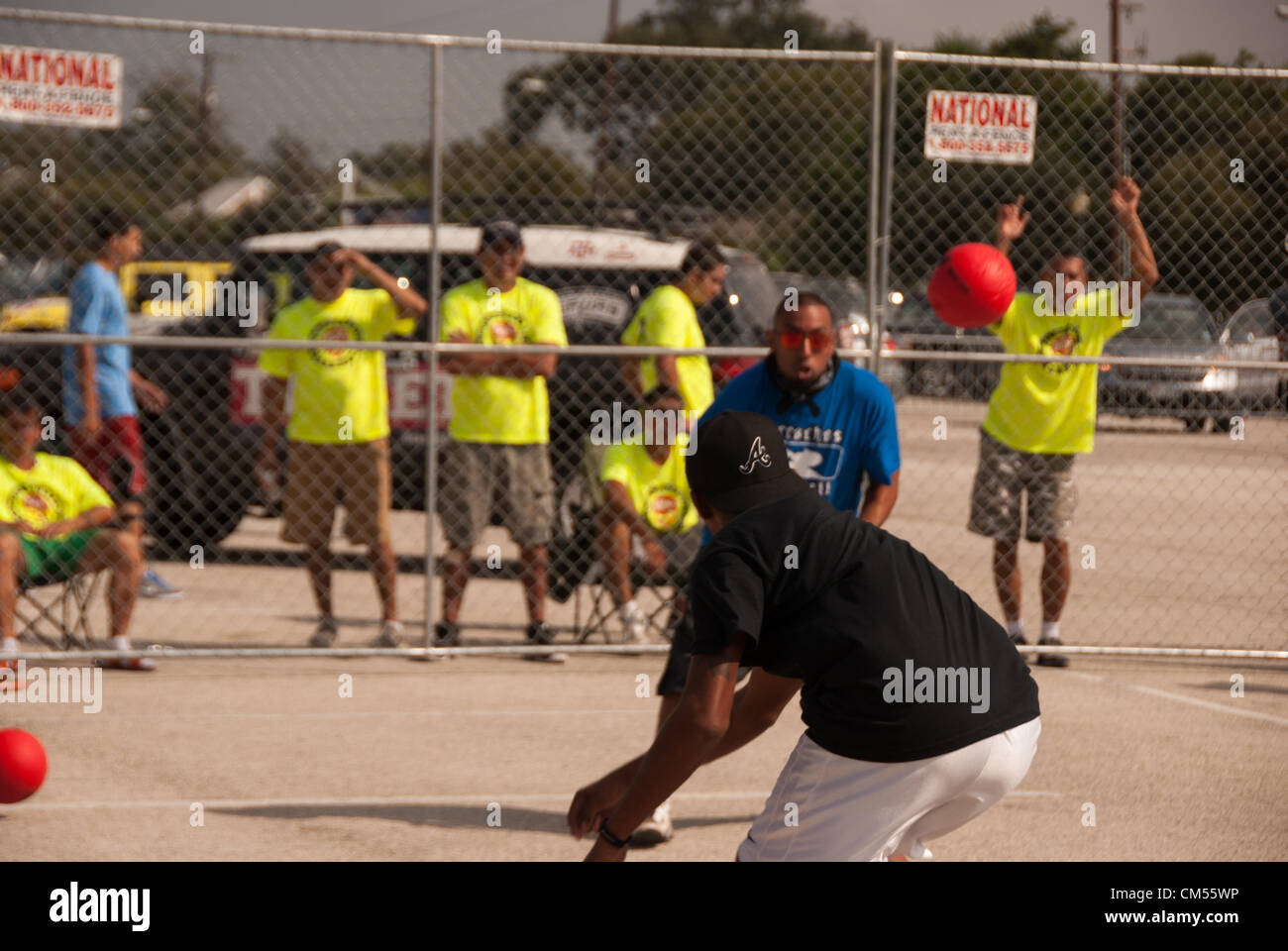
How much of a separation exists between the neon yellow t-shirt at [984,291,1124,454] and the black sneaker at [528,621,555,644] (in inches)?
111

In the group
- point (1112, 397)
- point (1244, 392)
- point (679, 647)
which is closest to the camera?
point (679, 647)

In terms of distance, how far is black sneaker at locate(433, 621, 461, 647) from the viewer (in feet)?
28.0

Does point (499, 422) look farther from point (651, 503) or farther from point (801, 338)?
point (801, 338)

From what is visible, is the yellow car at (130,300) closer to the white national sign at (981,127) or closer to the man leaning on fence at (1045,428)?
the man leaning on fence at (1045,428)

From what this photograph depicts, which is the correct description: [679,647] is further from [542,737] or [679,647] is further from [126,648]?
[126,648]

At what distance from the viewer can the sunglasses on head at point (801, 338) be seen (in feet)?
17.8

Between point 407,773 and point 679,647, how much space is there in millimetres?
1652

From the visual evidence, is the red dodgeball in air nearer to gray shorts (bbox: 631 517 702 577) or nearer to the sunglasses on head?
gray shorts (bbox: 631 517 702 577)

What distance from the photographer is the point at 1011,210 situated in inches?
319

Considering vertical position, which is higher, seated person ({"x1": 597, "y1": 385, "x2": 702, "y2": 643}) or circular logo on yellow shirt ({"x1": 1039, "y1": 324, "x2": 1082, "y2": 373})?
circular logo on yellow shirt ({"x1": 1039, "y1": 324, "x2": 1082, "y2": 373})

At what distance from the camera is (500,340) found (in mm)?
8531

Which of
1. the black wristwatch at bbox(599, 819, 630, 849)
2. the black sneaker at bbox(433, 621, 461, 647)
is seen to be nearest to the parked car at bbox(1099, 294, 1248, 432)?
the black sneaker at bbox(433, 621, 461, 647)

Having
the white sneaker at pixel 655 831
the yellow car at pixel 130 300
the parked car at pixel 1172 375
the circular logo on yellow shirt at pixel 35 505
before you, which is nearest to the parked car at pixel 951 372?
the parked car at pixel 1172 375
